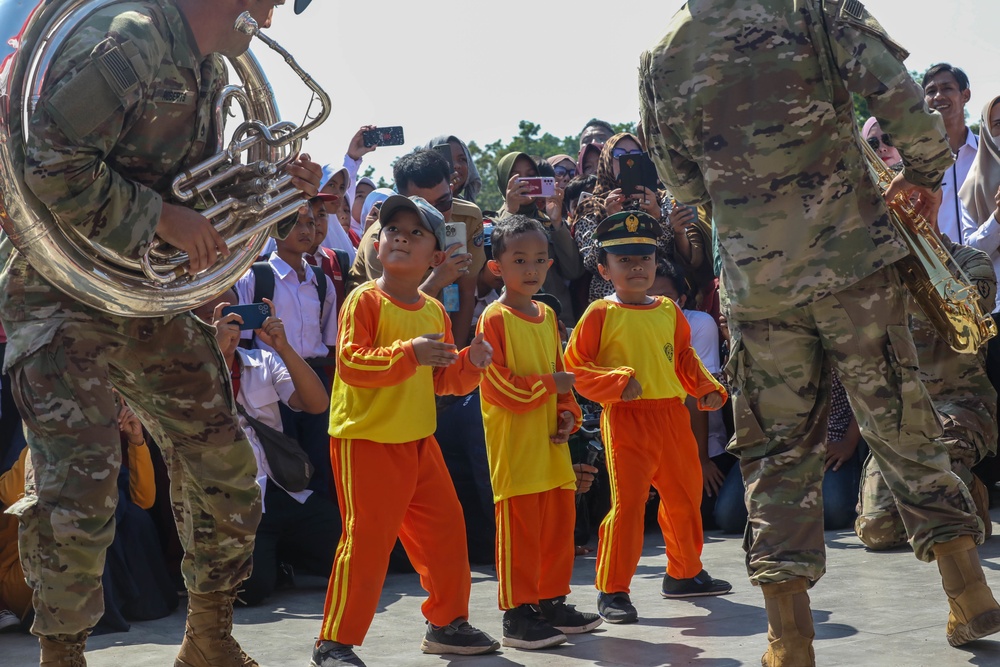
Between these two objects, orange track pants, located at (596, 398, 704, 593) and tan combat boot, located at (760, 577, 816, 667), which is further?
orange track pants, located at (596, 398, 704, 593)

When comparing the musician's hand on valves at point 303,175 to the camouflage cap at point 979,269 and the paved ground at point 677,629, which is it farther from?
the camouflage cap at point 979,269

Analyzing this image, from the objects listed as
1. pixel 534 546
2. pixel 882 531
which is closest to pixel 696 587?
pixel 534 546

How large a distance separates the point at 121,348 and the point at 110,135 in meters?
0.68

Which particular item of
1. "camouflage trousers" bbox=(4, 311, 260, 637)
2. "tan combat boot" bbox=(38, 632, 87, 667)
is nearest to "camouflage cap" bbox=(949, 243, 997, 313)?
"camouflage trousers" bbox=(4, 311, 260, 637)

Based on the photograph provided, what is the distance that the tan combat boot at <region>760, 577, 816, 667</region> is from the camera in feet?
12.5

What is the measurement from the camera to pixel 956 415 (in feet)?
21.0

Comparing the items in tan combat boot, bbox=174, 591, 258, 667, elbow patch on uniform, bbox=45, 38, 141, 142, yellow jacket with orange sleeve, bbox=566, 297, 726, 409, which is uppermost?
elbow patch on uniform, bbox=45, 38, 141, 142

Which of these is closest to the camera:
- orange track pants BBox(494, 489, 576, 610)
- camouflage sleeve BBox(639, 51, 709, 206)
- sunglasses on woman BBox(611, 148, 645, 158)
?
camouflage sleeve BBox(639, 51, 709, 206)

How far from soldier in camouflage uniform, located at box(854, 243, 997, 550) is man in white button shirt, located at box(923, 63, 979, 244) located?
98 cm

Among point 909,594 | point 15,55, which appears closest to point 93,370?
point 15,55

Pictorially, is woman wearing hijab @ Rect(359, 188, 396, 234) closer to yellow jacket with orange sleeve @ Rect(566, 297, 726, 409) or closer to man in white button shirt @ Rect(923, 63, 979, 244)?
yellow jacket with orange sleeve @ Rect(566, 297, 726, 409)

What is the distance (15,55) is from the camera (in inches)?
134

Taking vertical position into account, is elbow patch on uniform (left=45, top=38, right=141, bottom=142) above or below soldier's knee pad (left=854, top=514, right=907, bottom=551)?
above

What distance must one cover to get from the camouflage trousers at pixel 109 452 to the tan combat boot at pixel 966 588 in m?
2.31
